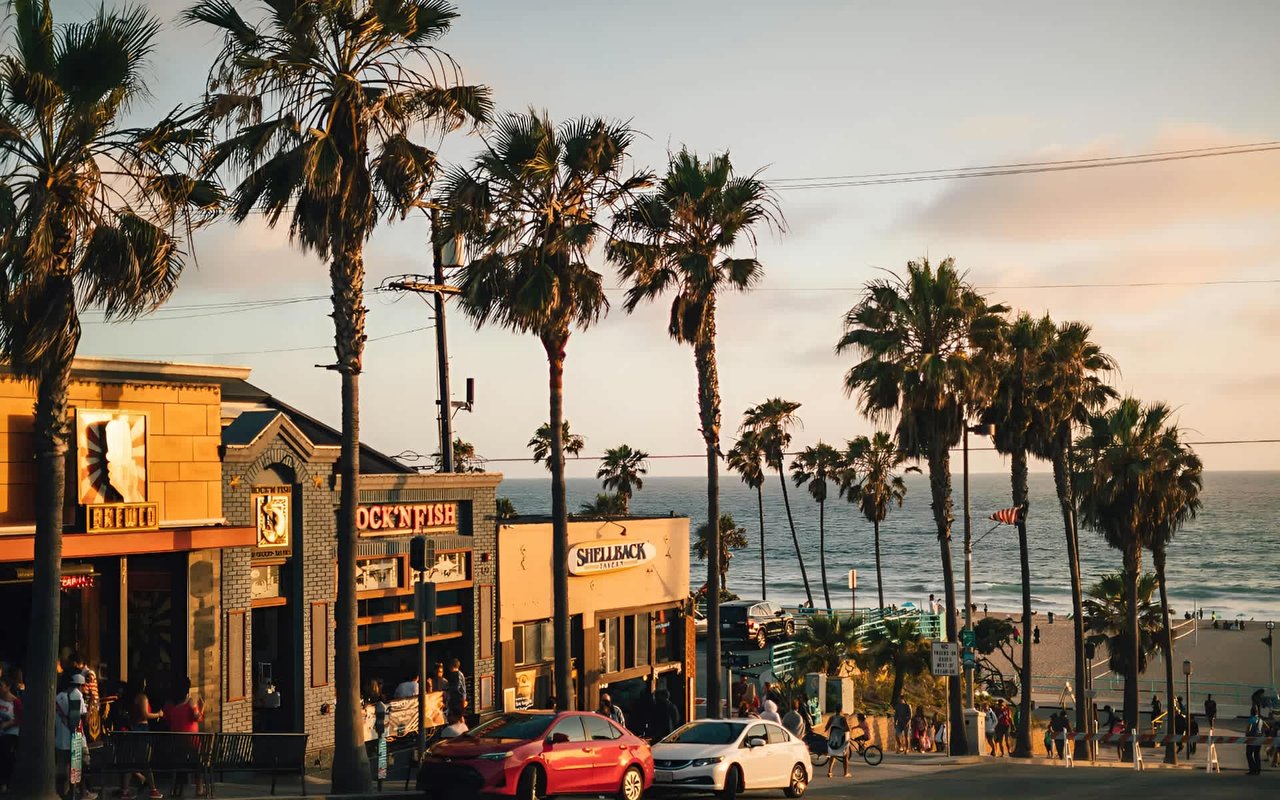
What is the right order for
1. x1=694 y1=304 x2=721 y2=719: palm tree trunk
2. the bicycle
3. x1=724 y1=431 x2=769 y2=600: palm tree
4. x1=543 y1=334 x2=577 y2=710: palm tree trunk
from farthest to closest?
x1=724 y1=431 x2=769 y2=600: palm tree
x1=694 y1=304 x2=721 y2=719: palm tree trunk
the bicycle
x1=543 y1=334 x2=577 y2=710: palm tree trunk

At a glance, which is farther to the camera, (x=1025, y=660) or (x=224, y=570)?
(x=1025, y=660)

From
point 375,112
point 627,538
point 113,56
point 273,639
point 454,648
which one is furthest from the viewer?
point 627,538

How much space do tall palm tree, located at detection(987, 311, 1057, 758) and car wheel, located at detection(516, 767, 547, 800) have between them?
86.6ft

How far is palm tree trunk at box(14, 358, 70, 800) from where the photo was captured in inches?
676

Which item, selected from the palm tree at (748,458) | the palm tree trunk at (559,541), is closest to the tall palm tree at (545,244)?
the palm tree trunk at (559,541)

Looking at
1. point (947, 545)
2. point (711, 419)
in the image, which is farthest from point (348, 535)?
point (947, 545)

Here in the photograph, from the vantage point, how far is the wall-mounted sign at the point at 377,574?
88.5 feet

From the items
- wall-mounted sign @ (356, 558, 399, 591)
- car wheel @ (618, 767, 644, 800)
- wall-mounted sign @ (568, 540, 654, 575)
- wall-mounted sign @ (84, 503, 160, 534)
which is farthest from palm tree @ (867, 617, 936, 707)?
wall-mounted sign @ (84, 503, 160, 534)

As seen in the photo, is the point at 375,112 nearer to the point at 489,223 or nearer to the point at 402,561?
the point at 489,223

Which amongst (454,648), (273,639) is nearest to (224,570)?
(273,639)

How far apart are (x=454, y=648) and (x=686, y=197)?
39.4ft

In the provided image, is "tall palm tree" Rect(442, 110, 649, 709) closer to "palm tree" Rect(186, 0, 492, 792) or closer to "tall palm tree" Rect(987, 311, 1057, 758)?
"palm tree" Rect(186, 0, 492, 792)

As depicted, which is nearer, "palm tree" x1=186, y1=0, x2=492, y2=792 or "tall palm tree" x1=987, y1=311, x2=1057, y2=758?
"palm tree" x1=186, y1=0, x2=492, y2=792

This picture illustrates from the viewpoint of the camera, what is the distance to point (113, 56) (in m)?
17.3
